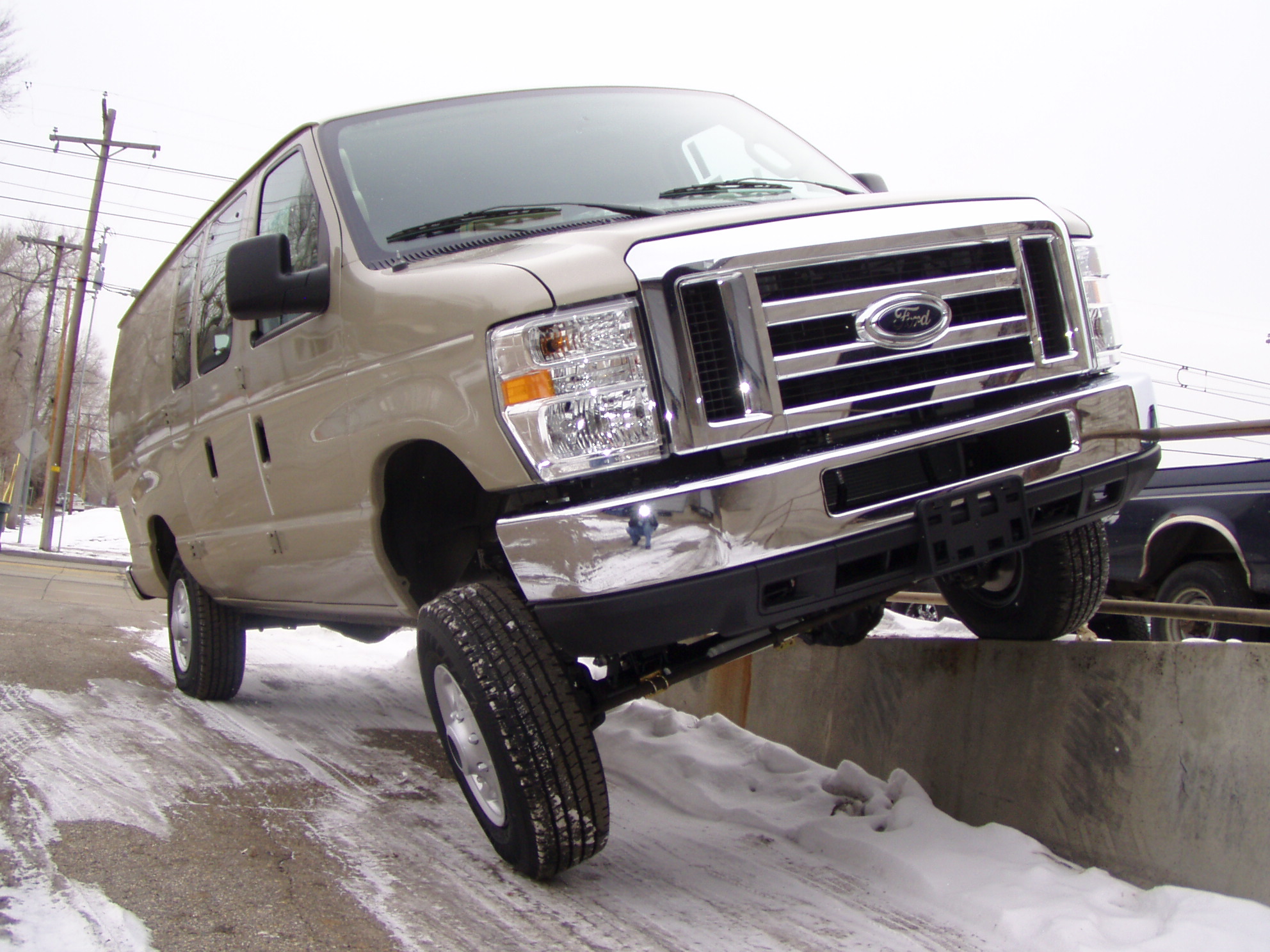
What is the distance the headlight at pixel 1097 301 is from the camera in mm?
3197

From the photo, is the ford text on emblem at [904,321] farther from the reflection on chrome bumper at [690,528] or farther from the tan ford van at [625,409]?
the reflection on chrome bumper at [690,528]

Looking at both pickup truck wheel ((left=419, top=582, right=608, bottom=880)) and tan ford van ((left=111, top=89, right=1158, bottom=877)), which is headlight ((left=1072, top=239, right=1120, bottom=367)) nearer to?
tan ford van ((left=111, top=89, right=1158, bottom=877))

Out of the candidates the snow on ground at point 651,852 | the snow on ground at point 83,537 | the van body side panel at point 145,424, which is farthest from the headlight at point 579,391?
the snow on ground at point 83,537

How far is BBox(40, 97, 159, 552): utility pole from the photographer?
27047mm

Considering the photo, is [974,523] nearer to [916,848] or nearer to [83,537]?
[916,848]

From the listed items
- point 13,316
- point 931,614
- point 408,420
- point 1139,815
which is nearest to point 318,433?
point 408,420

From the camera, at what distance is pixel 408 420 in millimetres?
3008

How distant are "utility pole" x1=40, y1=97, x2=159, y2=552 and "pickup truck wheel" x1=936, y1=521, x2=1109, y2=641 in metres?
25.5

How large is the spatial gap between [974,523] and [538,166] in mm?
1820

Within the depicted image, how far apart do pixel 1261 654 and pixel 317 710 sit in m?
4.28

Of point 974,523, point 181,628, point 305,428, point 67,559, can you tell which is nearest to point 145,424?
point 181,628

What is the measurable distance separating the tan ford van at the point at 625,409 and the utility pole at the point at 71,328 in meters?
24.8

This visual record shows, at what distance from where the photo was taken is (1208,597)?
6.47 metres

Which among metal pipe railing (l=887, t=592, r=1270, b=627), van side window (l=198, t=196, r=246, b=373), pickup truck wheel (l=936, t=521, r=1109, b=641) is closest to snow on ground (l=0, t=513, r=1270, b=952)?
pickup truck wheel (l=936, t=521, r=1109, b=641)
